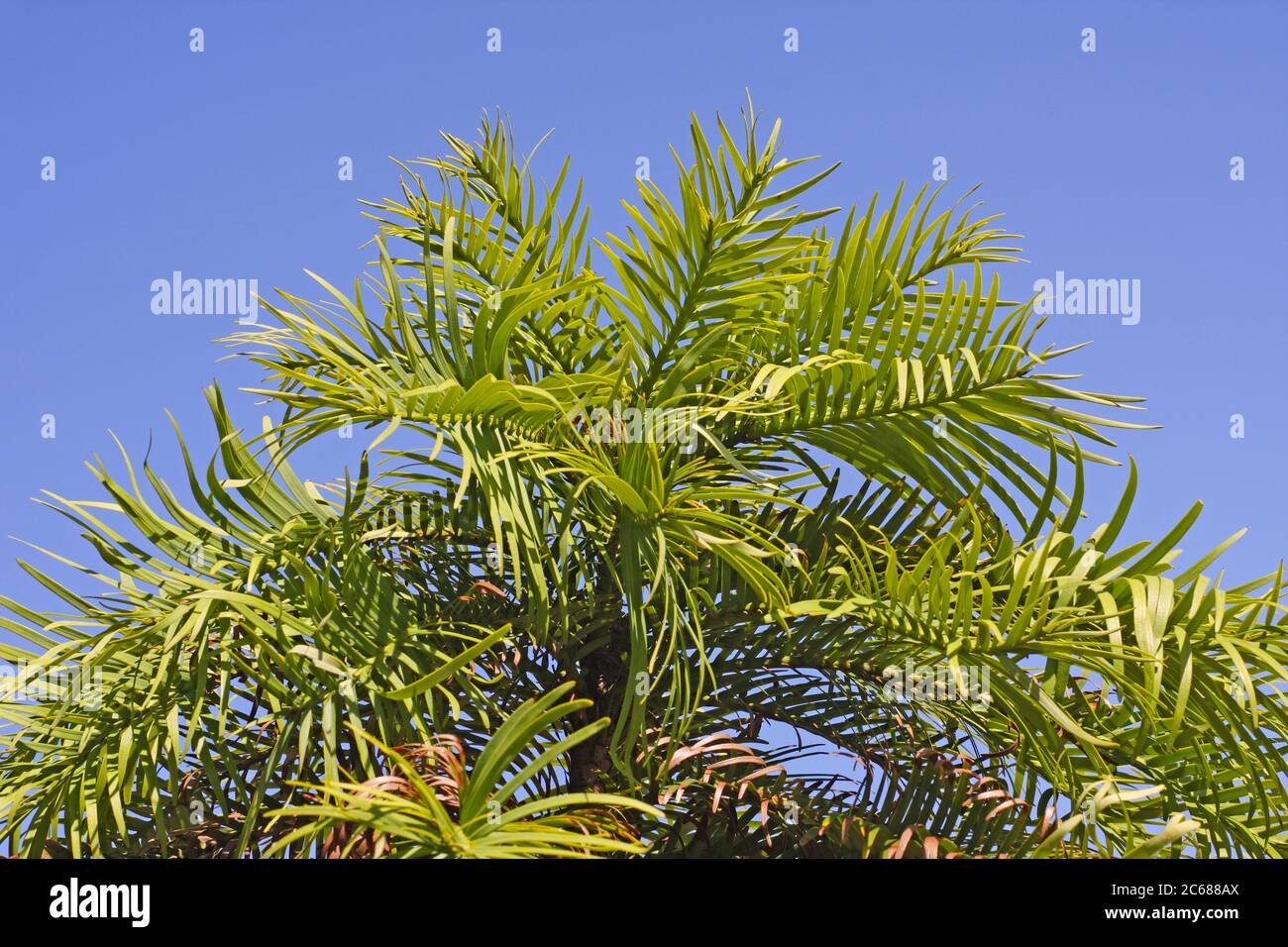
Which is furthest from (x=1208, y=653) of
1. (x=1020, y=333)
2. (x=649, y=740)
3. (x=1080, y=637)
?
(x=649, y=740)

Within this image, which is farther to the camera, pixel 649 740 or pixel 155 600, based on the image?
pixel 649 740

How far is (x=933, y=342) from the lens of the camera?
7.99 feet

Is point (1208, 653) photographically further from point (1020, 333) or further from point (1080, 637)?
point (1020, 333)

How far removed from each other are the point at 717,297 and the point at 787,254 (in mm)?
185

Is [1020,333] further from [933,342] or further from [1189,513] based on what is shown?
[1189,513]

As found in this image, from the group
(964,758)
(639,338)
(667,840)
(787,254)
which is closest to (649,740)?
(667,840)

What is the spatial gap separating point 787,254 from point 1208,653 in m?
1.19

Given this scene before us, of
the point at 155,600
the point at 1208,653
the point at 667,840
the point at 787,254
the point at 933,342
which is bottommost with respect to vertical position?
the point at 667,840

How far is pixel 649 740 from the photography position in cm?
242

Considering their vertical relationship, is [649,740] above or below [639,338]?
below

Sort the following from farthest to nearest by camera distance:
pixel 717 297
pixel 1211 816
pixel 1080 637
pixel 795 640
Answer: pixel 717 297 < pixel 795 640 < pixel 1211 816 < pixel 1080 637
